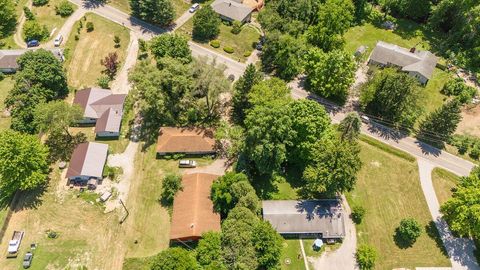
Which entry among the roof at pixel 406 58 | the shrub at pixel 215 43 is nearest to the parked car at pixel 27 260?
the shrub at pixel 215 43

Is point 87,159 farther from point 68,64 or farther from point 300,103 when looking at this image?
point 300,103

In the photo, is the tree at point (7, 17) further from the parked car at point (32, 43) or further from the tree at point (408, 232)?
the tree at point (408, 232)

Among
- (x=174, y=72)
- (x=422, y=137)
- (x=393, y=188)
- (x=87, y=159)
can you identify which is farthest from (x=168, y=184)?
(x=422, y=137)

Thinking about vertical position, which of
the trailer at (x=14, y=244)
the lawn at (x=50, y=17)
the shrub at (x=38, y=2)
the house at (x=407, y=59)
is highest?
the house at (x=407, y=59)

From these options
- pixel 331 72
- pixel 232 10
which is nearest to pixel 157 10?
pixel 232 10

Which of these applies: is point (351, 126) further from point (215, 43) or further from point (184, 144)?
point (215, 43)

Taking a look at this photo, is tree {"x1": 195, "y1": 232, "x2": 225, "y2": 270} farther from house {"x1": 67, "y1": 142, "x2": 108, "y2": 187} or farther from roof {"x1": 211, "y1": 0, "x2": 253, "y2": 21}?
roof {"x1": 211, "y1": 0, "x2": 253, "y2": 21}
